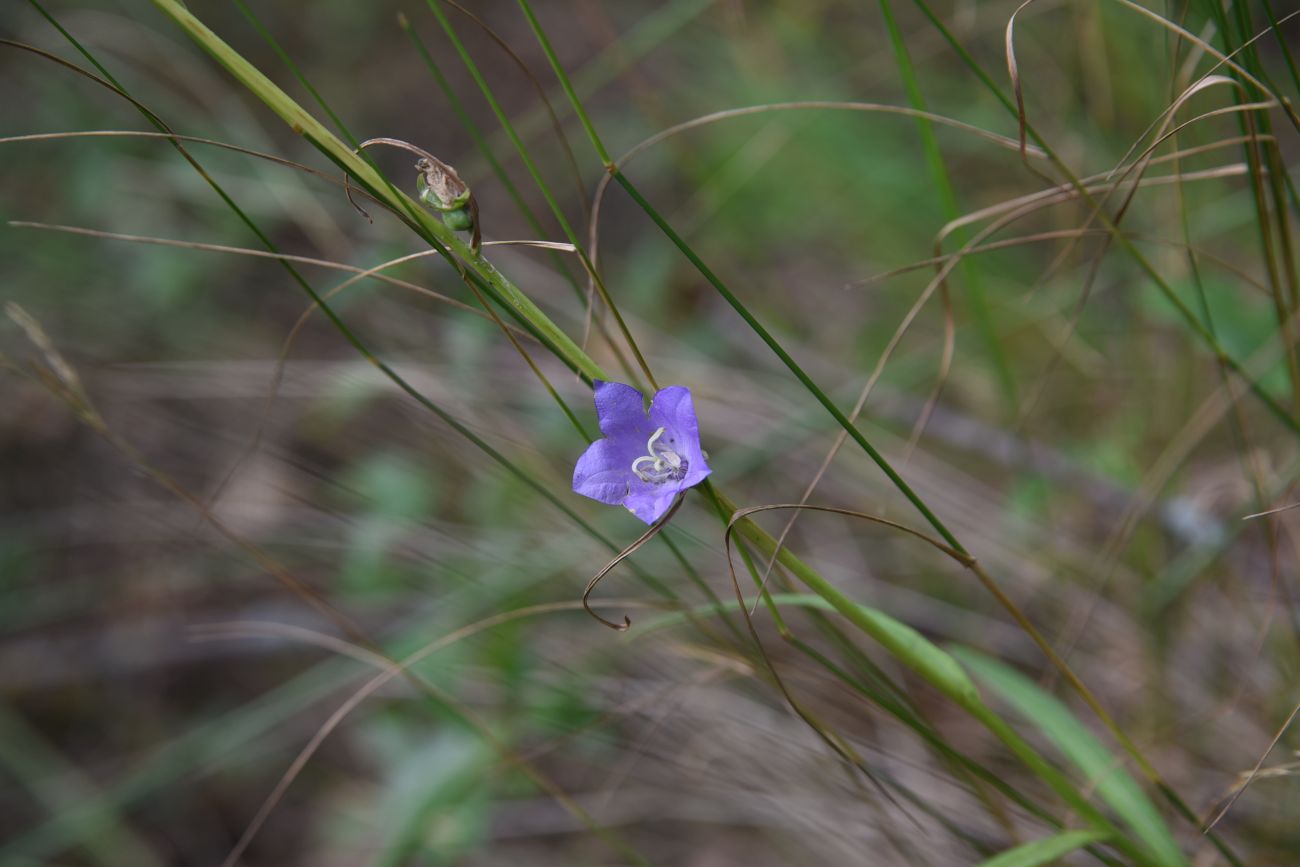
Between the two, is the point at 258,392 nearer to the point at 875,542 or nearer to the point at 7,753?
the point at 7,753

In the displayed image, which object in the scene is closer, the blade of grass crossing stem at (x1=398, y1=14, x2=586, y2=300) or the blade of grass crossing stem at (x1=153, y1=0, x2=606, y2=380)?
the blade of grass crossing stem at (x1=153, y1=0, x2=606, y2=380)

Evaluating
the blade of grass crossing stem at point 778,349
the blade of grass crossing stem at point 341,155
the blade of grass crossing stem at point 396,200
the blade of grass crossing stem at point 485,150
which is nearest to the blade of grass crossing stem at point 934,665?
the blade of grass crossing stem at point 396,200

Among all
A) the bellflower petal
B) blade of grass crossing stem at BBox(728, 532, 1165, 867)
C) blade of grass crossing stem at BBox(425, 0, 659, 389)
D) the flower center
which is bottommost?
blade of grass crossing stem at BBox(728, 532, 1165, 867)

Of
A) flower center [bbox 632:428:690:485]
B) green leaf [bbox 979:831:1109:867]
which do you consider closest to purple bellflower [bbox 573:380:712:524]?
flower center [bbox 632:428:690:485]

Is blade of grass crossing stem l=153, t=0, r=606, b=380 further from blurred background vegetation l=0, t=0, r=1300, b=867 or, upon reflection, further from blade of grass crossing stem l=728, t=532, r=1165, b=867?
blurred background vegetation l=0, t=0, r=1300, b=867

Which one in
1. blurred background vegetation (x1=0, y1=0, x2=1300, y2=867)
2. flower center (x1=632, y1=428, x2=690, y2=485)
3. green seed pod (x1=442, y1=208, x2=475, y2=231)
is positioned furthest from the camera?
blurred background vegetation (x1=0, y1=0, x2=1300, y2=867)

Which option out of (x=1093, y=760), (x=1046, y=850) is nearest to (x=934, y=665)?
(x=1046, y=850)
